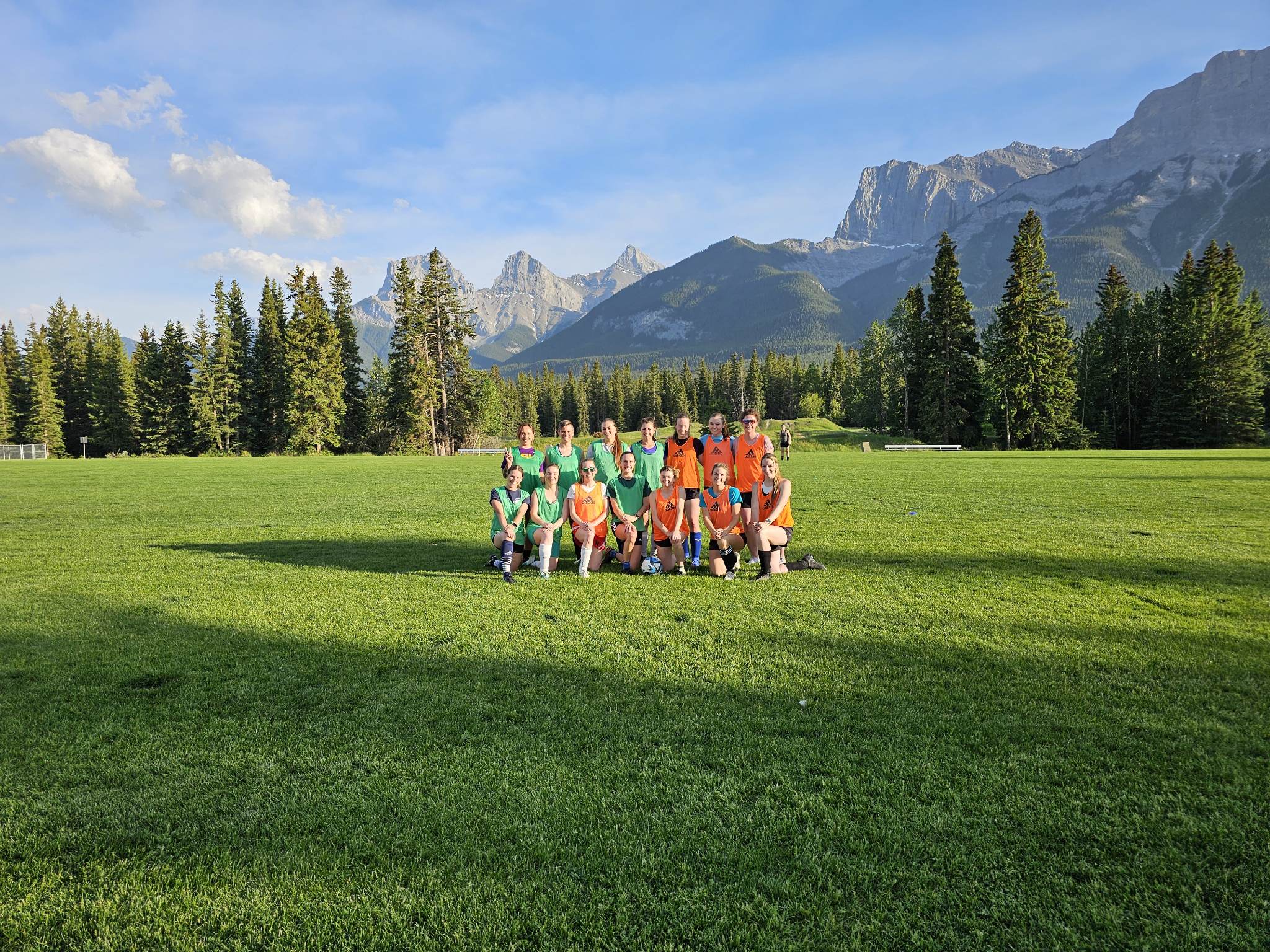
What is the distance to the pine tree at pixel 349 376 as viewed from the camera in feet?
177

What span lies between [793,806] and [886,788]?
497mm

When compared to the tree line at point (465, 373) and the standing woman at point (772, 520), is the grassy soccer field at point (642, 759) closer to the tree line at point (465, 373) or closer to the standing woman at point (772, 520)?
the standing woman at point (772, 520)

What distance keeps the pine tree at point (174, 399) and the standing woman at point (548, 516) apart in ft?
183

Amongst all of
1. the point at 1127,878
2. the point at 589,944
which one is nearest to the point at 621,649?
the point at 589,944

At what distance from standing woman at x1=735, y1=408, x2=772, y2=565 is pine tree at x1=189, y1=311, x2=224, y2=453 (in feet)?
179

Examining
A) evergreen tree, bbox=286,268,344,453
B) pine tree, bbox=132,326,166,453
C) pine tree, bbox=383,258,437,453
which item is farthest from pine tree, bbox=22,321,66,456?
pine tree, bbox=383,258,437,453

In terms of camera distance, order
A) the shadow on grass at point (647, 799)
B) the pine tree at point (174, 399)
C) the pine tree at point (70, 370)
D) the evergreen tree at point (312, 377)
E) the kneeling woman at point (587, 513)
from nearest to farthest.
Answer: the shadow on grass at point (647, 799) < the kneeling woman at point (587, 513) < the evergreen tree at point (312, 377) < the pine tree at point (174, 399) < the pine tree at point (70, 370)

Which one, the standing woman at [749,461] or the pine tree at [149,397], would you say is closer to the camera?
the standing woman at [749,461]

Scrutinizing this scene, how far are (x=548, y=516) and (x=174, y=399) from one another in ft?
191

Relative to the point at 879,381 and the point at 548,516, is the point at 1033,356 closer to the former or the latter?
the point at 879,381

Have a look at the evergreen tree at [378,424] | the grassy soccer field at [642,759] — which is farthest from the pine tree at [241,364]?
the grassy soccer field at [642,759]

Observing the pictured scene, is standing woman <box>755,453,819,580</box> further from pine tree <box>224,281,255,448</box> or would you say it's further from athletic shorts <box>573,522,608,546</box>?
pine tree <box>224,281,255,448</box>

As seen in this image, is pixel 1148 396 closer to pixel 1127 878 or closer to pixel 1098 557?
pixel 1098 557

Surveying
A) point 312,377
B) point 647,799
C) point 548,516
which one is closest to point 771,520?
point 548,516
